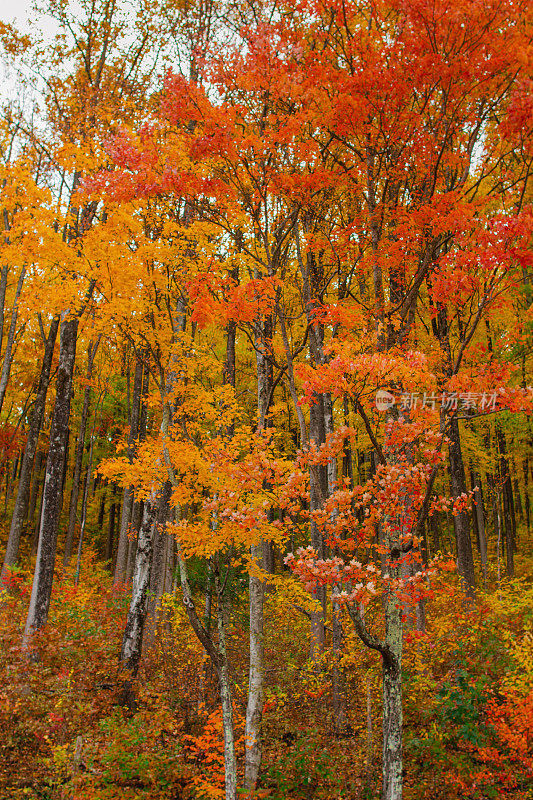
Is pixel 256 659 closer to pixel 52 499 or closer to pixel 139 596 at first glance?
pixel 139 596

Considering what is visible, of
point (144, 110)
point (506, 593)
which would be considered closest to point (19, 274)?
point (144, 110)

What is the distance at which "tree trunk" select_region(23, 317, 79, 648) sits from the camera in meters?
8.92

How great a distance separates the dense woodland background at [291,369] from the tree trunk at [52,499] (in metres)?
0.05

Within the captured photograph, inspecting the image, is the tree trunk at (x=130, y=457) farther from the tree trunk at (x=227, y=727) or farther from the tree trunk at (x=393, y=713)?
the tree trunk at (x=393, y=713)

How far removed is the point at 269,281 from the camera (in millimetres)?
7148

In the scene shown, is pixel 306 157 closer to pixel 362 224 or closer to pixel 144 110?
pixel 362 224

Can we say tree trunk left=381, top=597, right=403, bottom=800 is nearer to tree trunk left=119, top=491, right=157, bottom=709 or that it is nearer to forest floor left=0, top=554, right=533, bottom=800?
forest floor left=0, top=554, right=533, bottom=800

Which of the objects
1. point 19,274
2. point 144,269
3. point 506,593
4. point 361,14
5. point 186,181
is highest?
point 361,14

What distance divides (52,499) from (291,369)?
5.22 meters

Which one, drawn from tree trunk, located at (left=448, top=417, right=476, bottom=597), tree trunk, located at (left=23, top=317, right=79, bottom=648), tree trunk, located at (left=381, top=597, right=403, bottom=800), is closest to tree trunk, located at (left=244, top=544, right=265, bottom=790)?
tree trunk, located at (left=381, top=597, right=403, bottom=800)

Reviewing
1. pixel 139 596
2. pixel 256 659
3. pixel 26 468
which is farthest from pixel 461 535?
pixel 26 468

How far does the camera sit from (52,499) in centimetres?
933

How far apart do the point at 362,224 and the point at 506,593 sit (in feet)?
25.3

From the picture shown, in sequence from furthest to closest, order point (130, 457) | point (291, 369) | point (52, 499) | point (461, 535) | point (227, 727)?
1. point (130, 457)
2. point (461, 535)
3. point (52, 499)
4. point (291, 369)
5. point (227, 727)
